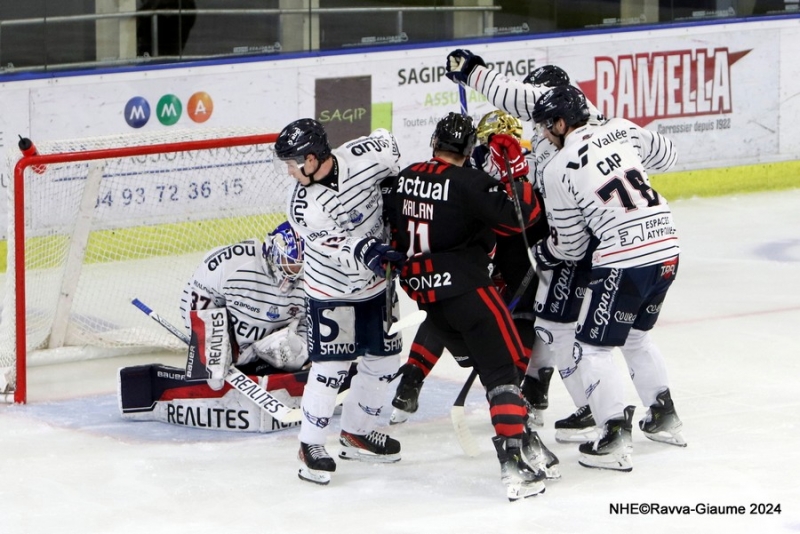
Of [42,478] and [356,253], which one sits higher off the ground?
[356,253]

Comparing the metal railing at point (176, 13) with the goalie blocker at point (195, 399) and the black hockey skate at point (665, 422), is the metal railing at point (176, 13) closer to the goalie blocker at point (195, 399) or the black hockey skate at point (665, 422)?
the goalie blocker at point (195, 399)

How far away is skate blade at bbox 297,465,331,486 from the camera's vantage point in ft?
13.8

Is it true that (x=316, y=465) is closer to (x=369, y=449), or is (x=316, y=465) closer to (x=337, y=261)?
(x=369, y=449)

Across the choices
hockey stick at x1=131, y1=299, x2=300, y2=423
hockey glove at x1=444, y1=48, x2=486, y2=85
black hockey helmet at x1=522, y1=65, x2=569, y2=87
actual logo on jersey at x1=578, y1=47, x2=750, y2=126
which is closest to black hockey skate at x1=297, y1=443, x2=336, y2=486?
hockey stick at x1=131, y1=299, x2=300, y2=423

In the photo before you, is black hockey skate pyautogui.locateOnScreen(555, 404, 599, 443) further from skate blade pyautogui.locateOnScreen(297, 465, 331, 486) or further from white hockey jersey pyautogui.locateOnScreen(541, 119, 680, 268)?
skate blade pyautogui.locateOnScreen(297, 465, 331, 486)

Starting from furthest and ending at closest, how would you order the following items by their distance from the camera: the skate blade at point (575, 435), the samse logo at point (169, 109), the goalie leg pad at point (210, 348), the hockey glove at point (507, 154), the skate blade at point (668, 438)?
the samse logo at point (169, 109) → the goalie leg pad at point (210, 348) → the skate blade at point (575, 435) → the skate blade at point (668, 438) → the hockey glove at point (507, 154)

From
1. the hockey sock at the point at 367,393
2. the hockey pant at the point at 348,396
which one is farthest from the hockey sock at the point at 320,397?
A: the hockey sock at the point at 367,393

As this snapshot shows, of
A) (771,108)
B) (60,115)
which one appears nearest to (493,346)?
(60,115)

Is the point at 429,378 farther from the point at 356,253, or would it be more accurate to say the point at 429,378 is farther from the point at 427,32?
the point at 427,32

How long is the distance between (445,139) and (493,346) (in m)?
0.60

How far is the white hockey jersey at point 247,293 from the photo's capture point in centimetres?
495

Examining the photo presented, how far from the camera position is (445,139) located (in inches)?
159

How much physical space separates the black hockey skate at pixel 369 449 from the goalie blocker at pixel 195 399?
1.20 feet

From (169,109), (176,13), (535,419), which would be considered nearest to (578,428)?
(535,419)
